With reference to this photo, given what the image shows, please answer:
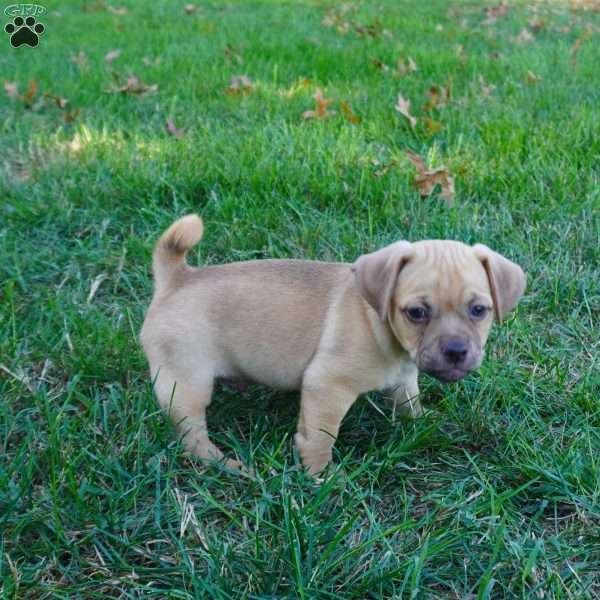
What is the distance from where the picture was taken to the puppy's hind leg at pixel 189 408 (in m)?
2.61

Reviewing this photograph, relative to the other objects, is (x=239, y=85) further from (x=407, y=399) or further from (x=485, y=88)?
(x=407, y=399)

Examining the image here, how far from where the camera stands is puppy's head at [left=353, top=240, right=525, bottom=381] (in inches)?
93.3

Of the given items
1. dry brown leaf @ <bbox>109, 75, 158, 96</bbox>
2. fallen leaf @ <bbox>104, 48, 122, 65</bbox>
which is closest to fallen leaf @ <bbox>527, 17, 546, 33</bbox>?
fallen leaf @ <bbox>104, 48, 122, 65</bbox>

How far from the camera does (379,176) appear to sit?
415cm

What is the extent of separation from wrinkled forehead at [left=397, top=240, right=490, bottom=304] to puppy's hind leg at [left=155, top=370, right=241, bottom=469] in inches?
31.7

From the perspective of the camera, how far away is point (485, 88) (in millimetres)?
5539

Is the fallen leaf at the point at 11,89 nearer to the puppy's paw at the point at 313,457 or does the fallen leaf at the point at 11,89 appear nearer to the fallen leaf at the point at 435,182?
the fallen leaf at the point at 435,182

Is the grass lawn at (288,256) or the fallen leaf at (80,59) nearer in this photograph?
the grass lawn at (288,256)

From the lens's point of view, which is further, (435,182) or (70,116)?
(70,116)

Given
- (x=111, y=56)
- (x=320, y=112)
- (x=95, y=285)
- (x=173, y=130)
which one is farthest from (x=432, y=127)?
(x=111, y=56)

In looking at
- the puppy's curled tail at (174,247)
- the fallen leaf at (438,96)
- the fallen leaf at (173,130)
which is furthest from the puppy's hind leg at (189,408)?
the fallen leaf at (438,96)

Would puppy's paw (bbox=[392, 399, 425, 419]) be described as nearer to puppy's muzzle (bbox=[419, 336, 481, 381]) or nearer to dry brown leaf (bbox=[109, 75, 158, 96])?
puppy's muzzle (bbox=[419, 336, 481, 381])

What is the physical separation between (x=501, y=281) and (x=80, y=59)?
17.5ft

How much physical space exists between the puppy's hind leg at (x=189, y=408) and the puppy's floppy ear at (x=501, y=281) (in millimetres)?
1067
